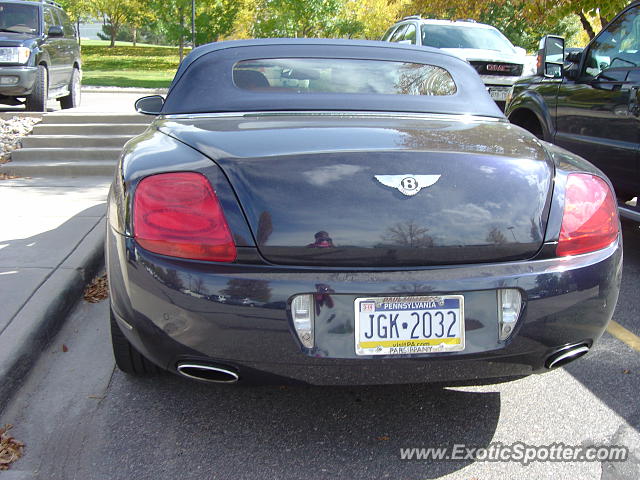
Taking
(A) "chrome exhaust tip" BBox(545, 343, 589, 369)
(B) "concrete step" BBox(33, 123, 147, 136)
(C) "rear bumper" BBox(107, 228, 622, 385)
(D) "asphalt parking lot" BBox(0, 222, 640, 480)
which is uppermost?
(C) "rear bumper" BBox(107, 228, 622, 385)

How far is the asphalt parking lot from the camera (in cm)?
252

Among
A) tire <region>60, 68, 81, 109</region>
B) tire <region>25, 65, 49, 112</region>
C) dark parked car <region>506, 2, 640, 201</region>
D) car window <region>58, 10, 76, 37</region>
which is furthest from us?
car window <region>58, 10, 76, 37</region>

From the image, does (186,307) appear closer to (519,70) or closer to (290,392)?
(290,392)

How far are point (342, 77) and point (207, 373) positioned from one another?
6.02 ft

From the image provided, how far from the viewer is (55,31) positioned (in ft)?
37.3

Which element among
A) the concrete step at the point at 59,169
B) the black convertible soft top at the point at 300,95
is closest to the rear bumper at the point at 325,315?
the black convertible soft top at the point at 300,95

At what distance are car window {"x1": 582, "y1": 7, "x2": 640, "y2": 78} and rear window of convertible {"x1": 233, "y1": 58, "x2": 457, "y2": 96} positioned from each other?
2.12 metres

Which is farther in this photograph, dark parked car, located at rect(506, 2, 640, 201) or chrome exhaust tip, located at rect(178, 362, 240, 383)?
dark parked car, located at rect(506, 2, 640, 201)

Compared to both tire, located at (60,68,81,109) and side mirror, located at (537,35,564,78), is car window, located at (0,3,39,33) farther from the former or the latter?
side mirror, located at (537,35,564,78)

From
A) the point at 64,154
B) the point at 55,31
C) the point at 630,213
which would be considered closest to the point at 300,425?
the point at 630,213

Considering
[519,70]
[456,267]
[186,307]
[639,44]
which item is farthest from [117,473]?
[519,70]

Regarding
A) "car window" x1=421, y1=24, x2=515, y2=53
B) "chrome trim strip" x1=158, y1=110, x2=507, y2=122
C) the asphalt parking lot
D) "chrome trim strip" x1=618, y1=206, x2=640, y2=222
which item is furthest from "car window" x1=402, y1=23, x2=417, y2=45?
the asphalt parking lot

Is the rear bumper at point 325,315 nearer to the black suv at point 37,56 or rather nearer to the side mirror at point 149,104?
the side mirror at point 149,104

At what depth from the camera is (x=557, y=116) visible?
575 centimetres
